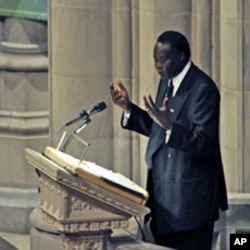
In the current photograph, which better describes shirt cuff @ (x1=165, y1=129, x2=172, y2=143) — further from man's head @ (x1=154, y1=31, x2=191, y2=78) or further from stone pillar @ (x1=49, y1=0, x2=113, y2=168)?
stone pillar @ (x1=49, y1=0, x2=113, y2=168)

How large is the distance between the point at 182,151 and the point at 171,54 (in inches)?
22.7

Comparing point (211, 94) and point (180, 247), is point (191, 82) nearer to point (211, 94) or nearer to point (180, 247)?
point (211, 94)

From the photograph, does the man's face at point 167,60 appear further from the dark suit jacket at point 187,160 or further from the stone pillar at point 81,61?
the stone pillar at point 81,61

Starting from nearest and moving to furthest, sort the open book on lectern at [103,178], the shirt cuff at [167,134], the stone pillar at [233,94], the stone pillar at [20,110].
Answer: the open book on lectern at [103,178] < the shirt cuff at [167,134] < the stone pillar at [233,94] < the stone pillar at [20,110]

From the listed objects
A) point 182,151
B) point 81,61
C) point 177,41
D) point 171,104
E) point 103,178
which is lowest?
point 103,178

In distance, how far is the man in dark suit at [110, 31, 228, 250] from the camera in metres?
13.4

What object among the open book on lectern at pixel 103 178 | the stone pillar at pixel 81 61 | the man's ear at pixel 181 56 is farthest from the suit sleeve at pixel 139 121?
the stone pillar at pixel 81 61

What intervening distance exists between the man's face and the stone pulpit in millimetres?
887

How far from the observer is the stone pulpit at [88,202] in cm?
1280

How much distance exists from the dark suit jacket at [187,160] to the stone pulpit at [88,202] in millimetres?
645

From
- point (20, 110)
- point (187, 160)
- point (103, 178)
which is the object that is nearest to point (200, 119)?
point (187, 160)

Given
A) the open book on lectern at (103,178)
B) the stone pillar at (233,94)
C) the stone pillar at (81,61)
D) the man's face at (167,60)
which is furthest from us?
the stone pillar at (81,61)

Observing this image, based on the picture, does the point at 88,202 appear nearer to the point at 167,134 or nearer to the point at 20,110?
the point at 167,134

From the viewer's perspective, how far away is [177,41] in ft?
44.6
